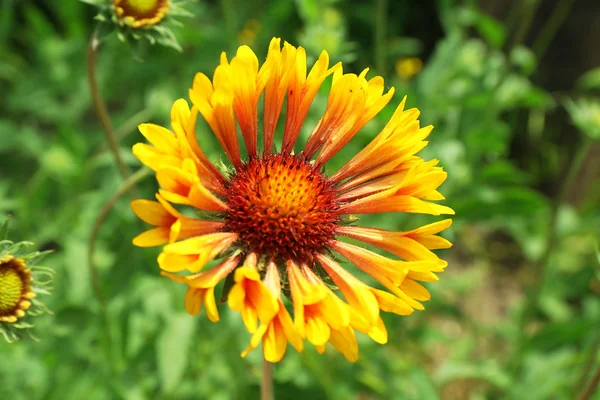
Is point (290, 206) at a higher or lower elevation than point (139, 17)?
lower


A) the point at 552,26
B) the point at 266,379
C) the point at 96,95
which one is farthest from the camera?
the point at 552,26

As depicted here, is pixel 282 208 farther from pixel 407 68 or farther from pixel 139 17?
pixel 407 68

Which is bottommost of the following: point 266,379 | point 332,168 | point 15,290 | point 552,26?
point 266,379

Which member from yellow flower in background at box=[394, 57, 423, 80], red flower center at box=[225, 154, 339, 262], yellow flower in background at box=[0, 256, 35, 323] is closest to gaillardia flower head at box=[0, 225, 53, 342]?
yellow flower in background at box=[0, 256, 35, 323]

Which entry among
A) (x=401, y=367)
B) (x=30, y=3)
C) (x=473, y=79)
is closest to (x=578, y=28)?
(x=473, y=79)

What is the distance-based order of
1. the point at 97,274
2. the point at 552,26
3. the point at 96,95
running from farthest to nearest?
the point at 552,26 → the point at 97,274 → the point at 96,95

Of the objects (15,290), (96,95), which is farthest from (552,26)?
(15,290)

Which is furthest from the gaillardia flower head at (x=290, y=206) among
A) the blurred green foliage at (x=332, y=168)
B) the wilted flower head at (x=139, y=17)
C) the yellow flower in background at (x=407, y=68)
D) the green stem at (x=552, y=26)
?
the green stem at (x=552, y=26)

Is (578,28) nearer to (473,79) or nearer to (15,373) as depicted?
(473,79)

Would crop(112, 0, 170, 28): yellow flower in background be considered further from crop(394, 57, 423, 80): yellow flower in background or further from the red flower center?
crop(394, 57, 423, 80): yellow flower in background
